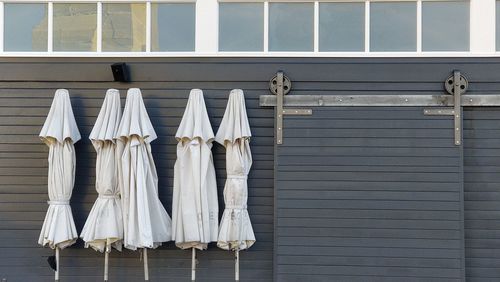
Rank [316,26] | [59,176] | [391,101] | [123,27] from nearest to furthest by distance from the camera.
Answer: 1. [59,176]
2. [391,101]
3. [316,26]
4. [123,27]

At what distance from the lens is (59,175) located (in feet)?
15.4

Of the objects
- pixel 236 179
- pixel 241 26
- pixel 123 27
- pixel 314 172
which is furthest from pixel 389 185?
pixel 123 27

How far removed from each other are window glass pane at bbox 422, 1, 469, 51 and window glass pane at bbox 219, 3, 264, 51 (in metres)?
1.50

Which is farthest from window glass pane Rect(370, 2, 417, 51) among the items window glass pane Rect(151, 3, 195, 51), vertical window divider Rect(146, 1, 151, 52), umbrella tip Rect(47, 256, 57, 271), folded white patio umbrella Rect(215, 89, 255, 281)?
umbrella tip Rect(47, 256, 57, 271)

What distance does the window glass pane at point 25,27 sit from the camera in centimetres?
502

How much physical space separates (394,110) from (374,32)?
29.1 inches

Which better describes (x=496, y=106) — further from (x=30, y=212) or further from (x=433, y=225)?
(x=30, y=212)

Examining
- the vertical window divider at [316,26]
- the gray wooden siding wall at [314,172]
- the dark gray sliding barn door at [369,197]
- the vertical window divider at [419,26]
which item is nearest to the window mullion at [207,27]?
the gray wooden siding wall at [314,172]

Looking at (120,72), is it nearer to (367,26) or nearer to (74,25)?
(74,25)

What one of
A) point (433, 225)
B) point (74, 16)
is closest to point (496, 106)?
point (433, 225)

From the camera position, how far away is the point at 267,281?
15.7 feet

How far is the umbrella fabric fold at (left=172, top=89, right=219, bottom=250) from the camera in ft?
15.1

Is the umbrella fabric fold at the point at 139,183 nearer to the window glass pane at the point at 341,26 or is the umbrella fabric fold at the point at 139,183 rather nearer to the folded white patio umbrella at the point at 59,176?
the folded white patio umbrella at the point at 59,176

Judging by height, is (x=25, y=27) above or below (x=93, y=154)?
above
